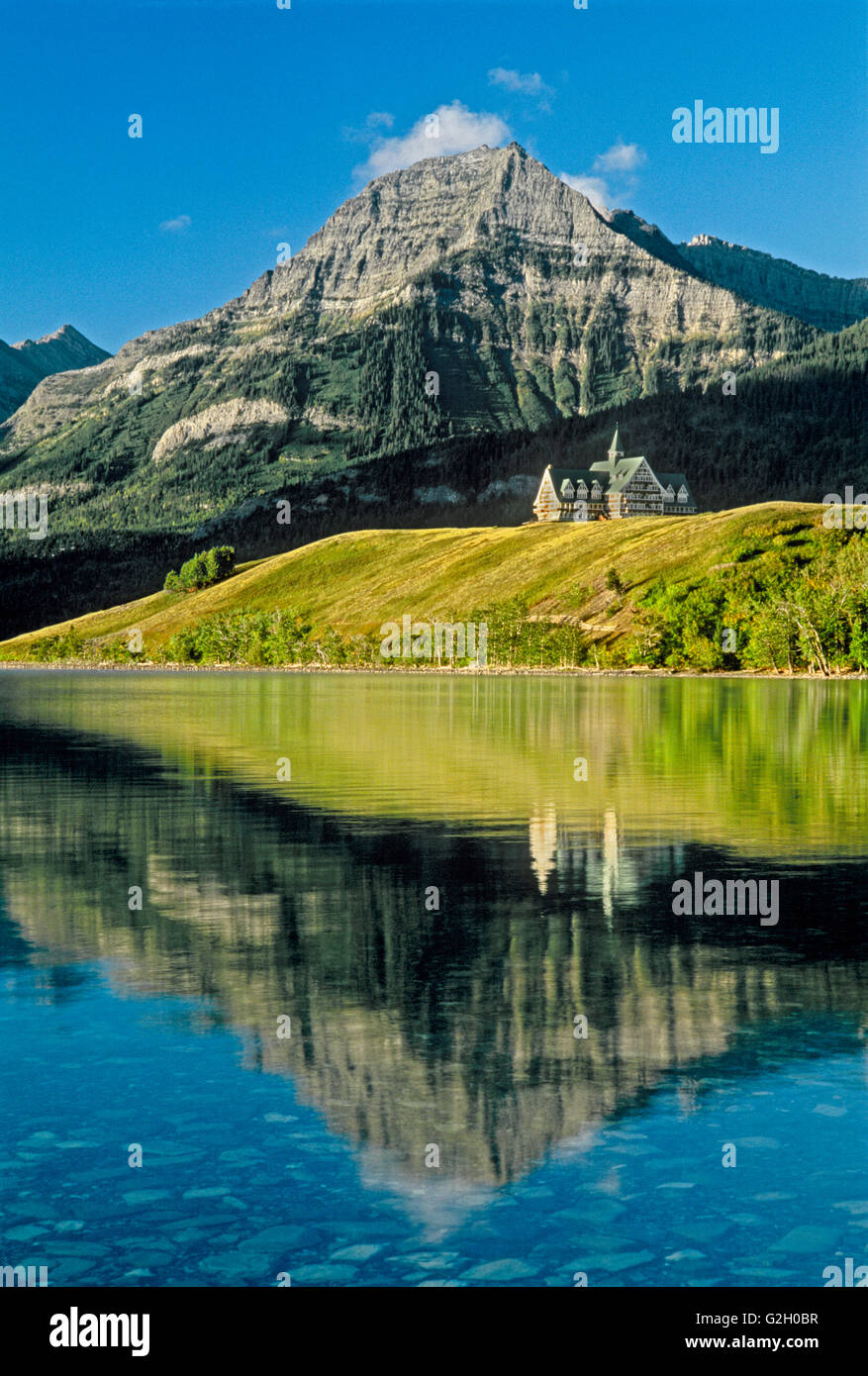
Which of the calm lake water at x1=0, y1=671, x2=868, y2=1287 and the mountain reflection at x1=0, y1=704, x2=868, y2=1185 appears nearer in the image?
the calm lake water at x1=0, y1=671, x2=868, y2=1287

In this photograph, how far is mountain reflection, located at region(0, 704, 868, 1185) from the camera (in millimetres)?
13953

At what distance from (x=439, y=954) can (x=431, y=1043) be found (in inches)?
178

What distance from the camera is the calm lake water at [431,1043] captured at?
10812 mm

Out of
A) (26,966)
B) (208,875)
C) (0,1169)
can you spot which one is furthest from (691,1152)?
(208,875)

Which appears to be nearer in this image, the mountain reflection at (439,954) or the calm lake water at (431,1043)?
the calm lake water at (431,1043)

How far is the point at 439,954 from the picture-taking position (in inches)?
789

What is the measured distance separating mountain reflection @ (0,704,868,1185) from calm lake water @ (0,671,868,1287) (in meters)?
0.08

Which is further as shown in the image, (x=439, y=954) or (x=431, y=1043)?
(x=439, y=954)

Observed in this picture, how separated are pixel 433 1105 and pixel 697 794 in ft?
90.7

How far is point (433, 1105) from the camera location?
13.4m

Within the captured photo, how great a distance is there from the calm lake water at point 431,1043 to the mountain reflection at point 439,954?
0.25ft

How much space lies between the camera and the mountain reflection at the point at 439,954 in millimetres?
13953

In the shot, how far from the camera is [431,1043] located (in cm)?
1553
